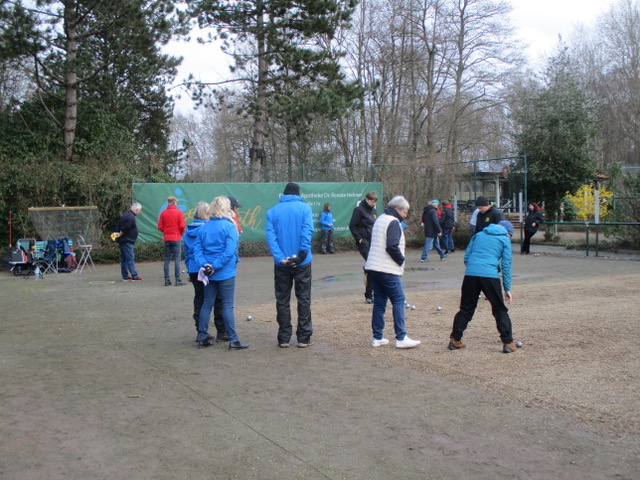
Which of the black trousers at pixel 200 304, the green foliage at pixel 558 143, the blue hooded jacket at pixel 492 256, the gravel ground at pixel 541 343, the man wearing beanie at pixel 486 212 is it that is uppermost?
the green foliage at pixel 558 143

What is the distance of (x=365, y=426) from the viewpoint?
4859mm

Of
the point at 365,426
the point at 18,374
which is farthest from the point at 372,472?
the point at 18,374

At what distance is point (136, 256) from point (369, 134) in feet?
72.6

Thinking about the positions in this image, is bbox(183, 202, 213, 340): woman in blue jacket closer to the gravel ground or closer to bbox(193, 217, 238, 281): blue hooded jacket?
bbox(193, 217, 238, 281): blue hooded jacket

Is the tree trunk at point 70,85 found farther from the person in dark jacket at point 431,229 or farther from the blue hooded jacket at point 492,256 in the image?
the blue hooded jacket at point 492,256

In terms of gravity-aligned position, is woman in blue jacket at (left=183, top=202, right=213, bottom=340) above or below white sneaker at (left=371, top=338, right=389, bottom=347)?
above

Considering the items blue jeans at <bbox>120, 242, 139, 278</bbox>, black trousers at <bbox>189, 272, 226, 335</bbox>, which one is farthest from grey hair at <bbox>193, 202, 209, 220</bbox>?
blue jeans at <bbox>120, 242, 139, 278</bbox>

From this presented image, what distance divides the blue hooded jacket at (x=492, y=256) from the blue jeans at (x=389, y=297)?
794mm

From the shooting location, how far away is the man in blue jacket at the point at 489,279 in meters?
6.96

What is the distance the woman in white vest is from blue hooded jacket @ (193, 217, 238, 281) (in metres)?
1.55

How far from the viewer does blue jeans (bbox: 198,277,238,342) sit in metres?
7.40

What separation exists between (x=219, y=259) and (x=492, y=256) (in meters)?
2.98

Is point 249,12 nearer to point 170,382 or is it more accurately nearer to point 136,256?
point 136,256

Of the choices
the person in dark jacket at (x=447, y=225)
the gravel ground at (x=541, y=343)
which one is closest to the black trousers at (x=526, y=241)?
the person in dark jacket at (x=447, y=225)
